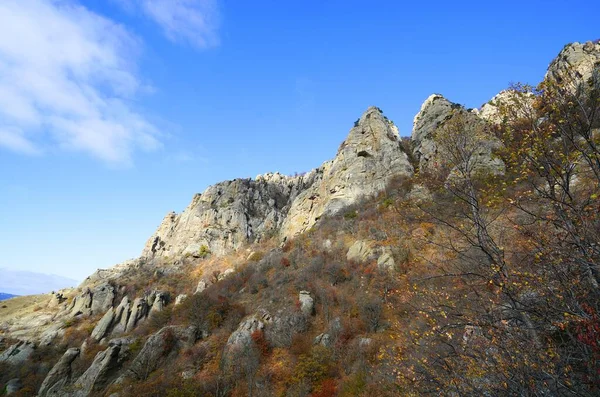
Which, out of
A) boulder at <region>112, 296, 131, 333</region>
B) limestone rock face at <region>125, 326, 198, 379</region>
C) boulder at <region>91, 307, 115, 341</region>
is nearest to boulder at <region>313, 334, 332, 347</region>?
limestone rock face at <region>125, 326, 198, 379</region>

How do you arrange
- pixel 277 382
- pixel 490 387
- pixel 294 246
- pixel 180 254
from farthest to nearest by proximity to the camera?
pixel 180 254
pixel 294 246
pixel 277 382
pixel 490 387

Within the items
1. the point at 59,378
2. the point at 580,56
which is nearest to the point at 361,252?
the point at 59,378

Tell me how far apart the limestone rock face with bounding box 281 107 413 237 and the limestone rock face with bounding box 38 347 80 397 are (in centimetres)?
3615

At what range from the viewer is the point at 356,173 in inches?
2222

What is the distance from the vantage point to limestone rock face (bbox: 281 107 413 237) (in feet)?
175

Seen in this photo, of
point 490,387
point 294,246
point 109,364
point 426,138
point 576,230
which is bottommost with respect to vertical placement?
point 109,364

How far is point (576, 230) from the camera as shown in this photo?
6.01m

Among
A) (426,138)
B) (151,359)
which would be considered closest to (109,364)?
(151,359)

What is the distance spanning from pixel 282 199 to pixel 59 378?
5996 cm

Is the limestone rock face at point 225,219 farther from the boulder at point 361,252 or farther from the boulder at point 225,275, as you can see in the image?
the boulder at point 361,252

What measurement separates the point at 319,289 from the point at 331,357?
8.61 metres

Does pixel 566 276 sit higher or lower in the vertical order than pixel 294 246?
lower

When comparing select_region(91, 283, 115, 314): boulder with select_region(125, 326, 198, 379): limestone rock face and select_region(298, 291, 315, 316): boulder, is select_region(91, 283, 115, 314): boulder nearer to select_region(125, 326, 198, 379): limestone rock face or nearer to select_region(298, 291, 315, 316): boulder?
select_region(125, 326, 198, 379): limestone rock face

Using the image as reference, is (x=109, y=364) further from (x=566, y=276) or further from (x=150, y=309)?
(x=566, y=276)
